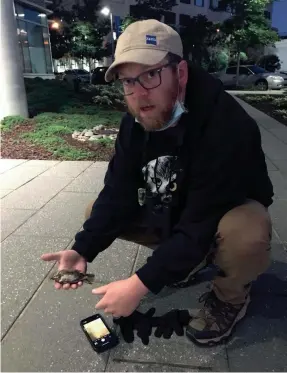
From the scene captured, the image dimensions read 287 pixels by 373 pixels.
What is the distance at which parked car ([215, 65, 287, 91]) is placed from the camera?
19.8m

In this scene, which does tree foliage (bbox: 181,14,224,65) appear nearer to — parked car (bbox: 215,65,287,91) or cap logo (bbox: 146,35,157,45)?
parked car (bbox: 215,65,287,91)

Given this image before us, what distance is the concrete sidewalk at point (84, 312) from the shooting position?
5.47 feet

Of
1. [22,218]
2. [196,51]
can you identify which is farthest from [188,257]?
[196,51]

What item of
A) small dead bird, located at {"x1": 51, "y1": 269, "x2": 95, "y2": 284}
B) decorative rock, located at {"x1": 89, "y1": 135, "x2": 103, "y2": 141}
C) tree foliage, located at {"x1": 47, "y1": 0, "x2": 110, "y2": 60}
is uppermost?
tree foliage, located at {"x1": 47, "y1": 0, "x2": 110, "y2": 60}

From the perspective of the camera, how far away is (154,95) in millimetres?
1467

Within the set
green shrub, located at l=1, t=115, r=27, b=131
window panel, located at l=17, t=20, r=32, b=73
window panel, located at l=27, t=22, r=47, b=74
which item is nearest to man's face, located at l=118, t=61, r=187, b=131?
green shrub, located at l=1, t=115, r=27, b=131

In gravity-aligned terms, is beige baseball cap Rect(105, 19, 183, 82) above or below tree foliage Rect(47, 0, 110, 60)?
below

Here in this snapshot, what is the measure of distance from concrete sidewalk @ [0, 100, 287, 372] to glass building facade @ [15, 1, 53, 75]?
13.6 m

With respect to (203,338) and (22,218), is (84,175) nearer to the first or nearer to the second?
(22,218)

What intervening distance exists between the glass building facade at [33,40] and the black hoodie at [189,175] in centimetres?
1464

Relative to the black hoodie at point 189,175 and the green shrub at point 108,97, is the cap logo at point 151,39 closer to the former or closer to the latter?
the black hoodie at point 189,175

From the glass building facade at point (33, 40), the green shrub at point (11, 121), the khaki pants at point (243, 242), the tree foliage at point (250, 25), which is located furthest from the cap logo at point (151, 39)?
the tree foliage at point (250, 25)

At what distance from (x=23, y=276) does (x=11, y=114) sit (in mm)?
5563

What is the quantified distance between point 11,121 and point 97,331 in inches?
231
